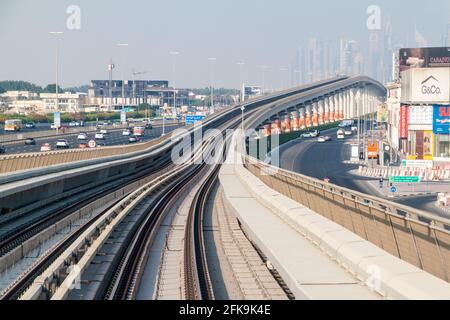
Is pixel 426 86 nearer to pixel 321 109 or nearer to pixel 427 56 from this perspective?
pixel 427 56

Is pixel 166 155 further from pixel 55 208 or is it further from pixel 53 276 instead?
pixel 53 276

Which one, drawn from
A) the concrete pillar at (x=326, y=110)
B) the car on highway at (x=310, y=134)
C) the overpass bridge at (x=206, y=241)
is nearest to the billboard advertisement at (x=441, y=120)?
the overpass bridge at (x=206, y=241)

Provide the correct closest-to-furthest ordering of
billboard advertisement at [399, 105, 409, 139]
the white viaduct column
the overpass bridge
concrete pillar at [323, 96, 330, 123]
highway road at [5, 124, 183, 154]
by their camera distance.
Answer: the overpass bridge → highway road at [5, 124, 183, 154] → billboard advertisement at [399, 105, 409, 139] → the white viaduct column → concrete pillar at [323, 96, 330, 123]

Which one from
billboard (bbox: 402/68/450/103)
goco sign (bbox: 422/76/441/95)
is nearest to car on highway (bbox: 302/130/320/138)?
billboard (bbox: 402/68/450/103)

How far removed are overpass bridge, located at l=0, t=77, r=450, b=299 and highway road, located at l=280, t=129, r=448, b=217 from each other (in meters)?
16.3

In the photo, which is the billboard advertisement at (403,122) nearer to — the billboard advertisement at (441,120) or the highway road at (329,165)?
the highway road at (329,165)

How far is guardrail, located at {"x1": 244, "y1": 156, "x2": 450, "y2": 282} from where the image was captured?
12.0 meters

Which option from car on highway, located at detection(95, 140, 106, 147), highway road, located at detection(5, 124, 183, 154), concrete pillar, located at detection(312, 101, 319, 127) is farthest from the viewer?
concrete pillar, located at detection(312, 101, 319, 127)

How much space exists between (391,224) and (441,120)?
217 feet

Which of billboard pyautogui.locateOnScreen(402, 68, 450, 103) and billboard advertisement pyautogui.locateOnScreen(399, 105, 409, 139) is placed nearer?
billboard pyautogui.locateOnScreen(402, 68, 450, 103)

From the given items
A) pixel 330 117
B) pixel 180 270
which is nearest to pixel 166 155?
pixel 180 270

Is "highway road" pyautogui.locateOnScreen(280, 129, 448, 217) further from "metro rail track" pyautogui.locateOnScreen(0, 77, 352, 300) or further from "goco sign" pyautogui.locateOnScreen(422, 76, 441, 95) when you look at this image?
"metro rail track" pyautogui.locateOnScreen(0, 77, 352, 300)

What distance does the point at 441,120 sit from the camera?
78.0 meters

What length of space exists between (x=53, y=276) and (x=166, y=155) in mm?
70322
